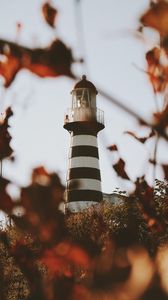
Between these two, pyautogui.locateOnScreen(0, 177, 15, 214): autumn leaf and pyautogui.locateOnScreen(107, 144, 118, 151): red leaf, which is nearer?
pyautogui.locateOnScreen(0, 177, 15, 214): autumn leaf

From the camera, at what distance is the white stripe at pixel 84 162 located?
71.1ft

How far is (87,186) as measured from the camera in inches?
826

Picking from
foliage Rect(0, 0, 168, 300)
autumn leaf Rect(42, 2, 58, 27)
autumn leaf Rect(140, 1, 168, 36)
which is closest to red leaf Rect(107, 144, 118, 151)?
foliage Rect(0, 0, 168, 300)

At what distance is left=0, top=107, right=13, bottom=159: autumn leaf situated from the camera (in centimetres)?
177

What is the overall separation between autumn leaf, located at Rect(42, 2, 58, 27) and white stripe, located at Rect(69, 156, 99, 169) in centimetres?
2043

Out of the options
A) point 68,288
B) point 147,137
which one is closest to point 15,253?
point 147,137

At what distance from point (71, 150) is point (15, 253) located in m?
21.0

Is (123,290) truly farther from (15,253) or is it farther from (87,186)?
(87,186)

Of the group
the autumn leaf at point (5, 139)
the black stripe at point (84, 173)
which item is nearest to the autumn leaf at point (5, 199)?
the autumn leaf at point (5, 139)

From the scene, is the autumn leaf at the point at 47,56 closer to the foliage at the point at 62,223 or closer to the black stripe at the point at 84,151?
the foliage at the point at 62,223

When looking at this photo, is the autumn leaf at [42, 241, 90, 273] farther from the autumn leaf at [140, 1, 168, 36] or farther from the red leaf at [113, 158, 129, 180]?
the red leaf at [113, 158, 129, 180]

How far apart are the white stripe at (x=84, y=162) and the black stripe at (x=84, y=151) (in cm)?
21

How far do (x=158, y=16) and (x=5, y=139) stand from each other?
3.58ft

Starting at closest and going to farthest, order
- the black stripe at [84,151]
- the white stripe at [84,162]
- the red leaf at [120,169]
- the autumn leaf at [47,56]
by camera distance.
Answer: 1. the autumn leaf at [47,56]
2. the red leaf at [120,169]
3. the white stripe at [84,162]
4. the black stripe at [84,151]
